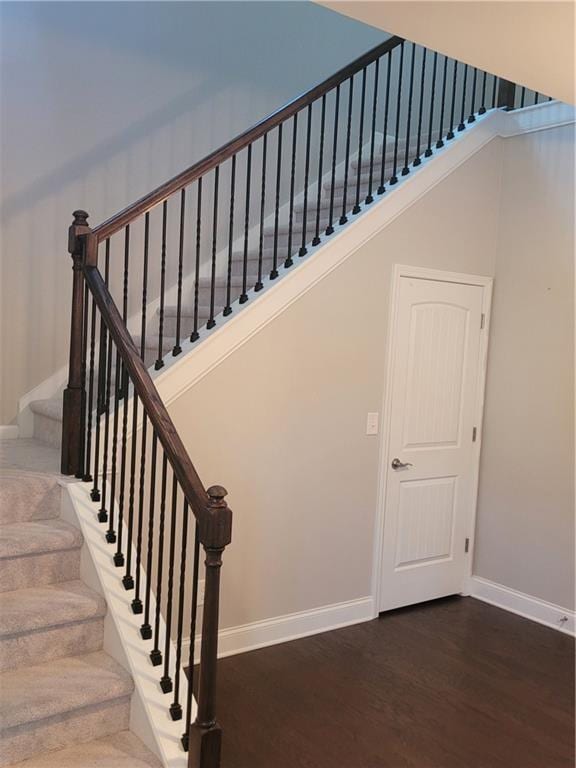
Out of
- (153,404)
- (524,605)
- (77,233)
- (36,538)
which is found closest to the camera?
(153,404)

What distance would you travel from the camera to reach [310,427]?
3777 millimetres

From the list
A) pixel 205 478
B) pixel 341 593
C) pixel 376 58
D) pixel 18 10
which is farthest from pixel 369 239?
pixel 18 10

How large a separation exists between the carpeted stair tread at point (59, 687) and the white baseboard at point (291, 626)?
93cm

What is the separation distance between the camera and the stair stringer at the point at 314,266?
10.8 ft

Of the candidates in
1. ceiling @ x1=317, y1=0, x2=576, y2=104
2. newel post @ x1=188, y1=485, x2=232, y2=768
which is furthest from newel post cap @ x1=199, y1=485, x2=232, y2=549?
ceiling @ x1=317, y1=0, x2=576, y2=104

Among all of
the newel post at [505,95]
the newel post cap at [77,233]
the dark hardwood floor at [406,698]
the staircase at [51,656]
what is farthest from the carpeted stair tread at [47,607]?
the newel post at [505,95]

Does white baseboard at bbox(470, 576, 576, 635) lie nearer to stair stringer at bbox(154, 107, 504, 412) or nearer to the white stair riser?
stair stringer at bbox(154, 107, 504, 412)

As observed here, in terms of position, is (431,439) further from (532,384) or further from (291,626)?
(291,626)

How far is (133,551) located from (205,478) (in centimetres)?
64

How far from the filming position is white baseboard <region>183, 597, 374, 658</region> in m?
3.54

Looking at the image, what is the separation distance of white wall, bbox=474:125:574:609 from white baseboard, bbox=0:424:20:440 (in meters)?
2.92

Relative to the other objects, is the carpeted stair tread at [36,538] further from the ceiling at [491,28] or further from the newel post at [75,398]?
the ceiling at [491,28]

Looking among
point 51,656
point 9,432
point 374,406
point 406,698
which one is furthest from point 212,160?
point 406,698

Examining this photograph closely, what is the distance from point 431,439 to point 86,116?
9.42 feet
